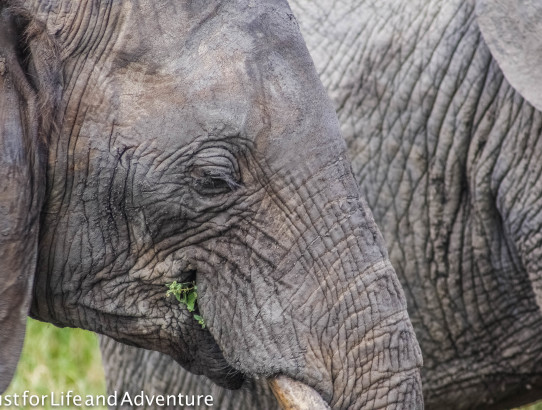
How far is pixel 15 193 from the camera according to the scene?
84.9 inches

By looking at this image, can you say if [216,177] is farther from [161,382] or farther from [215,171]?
[161,382]

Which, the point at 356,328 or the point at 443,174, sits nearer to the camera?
the point at 356,328

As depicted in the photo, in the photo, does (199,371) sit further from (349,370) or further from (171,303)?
(349,370)

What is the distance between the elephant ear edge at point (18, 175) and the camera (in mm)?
2152

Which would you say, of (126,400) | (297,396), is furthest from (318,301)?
(126,400)

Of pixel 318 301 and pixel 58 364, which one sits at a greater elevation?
pixel 318 301

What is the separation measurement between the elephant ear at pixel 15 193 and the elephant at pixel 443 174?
3.73 feet

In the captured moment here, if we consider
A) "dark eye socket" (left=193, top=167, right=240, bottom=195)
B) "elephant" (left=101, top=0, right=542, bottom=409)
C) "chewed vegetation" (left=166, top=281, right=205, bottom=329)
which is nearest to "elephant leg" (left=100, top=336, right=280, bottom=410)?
"elephant" (left=101, top=0, right=542, bottom=409)

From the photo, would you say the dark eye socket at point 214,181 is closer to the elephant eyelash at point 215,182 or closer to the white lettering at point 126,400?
the elephant eyelash at point 215,182

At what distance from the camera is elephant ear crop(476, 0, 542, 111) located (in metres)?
3.15

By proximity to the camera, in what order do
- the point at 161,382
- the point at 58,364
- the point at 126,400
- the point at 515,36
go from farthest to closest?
1. the point at 58,364
2. the point at 126,400
3. the point at 161,382
4. the point at 515,36

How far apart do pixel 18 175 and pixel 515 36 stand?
1643mm

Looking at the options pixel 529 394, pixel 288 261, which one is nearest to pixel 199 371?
pixel 288 261

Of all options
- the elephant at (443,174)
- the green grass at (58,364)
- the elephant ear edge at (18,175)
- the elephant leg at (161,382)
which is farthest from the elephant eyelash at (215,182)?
the green grass at (58,364)
